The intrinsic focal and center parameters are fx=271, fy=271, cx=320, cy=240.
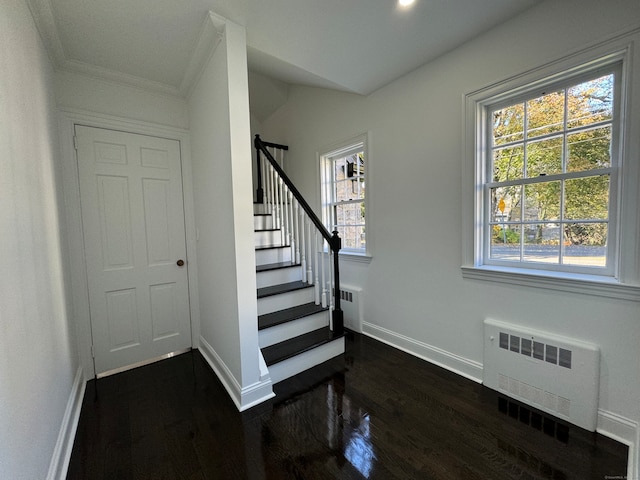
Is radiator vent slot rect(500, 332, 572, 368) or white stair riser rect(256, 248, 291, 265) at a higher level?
white stair riser rect(256, 248, 291, 265)

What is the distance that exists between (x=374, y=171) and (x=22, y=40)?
2487 millimetres

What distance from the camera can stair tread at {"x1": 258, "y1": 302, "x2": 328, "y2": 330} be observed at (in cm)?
232

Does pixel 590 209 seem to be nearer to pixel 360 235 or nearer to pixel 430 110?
pixel 430 110

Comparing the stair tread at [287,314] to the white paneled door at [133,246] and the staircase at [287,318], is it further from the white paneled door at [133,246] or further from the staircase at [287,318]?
the white paneled door at [133,246]

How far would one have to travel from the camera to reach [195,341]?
2.79 m

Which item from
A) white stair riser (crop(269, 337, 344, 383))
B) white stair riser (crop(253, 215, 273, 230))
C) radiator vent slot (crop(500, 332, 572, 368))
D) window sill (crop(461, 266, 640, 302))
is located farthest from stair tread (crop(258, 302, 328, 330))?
radiator vent slot (crop(500, 332, 572, 368))

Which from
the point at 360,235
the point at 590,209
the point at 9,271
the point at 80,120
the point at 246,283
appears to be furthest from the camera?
the point at 360,235

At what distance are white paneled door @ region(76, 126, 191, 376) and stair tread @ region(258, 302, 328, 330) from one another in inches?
36.9

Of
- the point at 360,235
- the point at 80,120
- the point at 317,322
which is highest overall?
the point at 80,120

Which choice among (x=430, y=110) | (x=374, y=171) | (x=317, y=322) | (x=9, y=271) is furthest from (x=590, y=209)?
(x=9, y=271)

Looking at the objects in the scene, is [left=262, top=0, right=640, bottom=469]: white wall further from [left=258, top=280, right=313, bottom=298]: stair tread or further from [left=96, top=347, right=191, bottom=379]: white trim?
[left=96, top=347, right=191, bottom=379]: white trim

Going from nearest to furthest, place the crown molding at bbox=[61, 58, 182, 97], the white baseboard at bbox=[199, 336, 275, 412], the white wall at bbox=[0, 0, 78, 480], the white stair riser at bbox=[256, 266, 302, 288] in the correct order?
the white wall at bbox=[0, 0, 78, 480]
the white baseboard at bbox=[199, 336, 275, 412]
the crown molding at bbox=[61, 58, 182, 97]
the white stair riser at bbox=[256, 266, 302, 288]

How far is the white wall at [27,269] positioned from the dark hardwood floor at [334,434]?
0.36 m

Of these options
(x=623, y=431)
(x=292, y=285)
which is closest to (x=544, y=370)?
(x=623, y=431)
